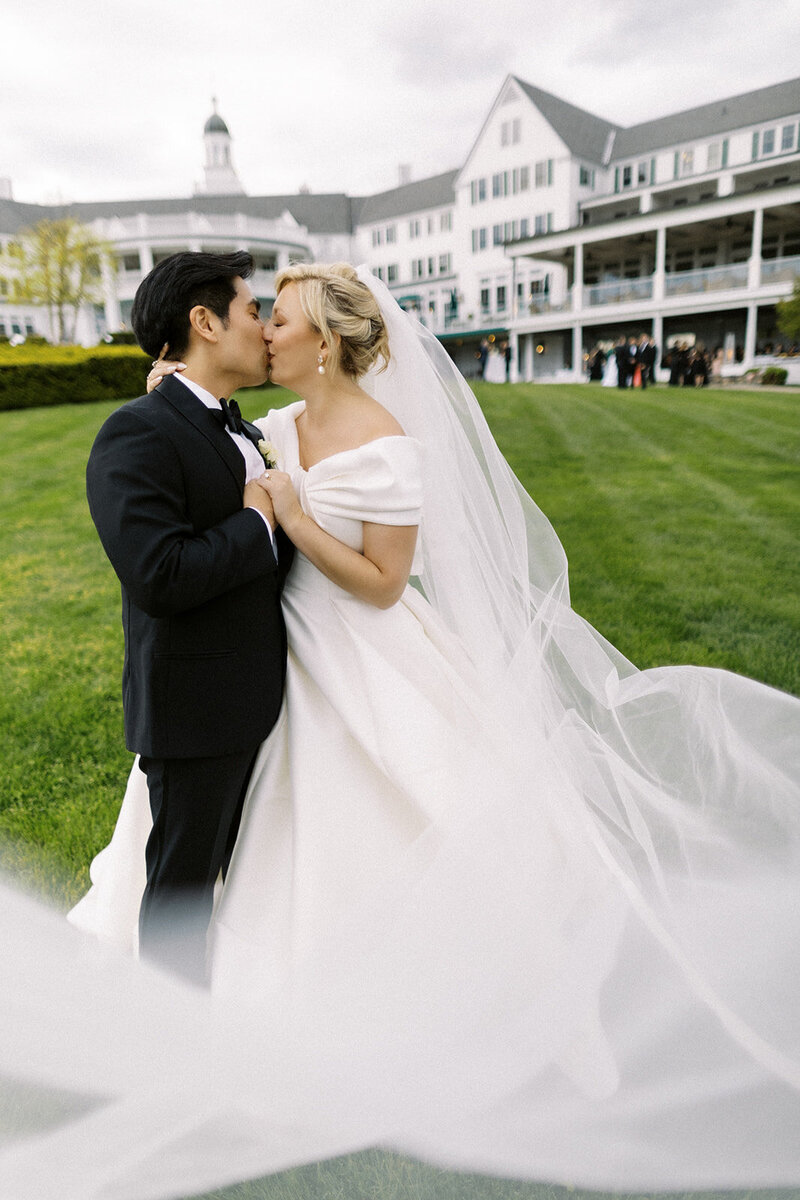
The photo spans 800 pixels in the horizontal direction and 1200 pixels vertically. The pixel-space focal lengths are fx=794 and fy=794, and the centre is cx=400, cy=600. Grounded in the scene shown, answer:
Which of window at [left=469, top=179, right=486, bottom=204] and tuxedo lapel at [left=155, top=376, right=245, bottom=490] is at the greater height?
window at [left=469, top=179, right=486, bottom=204]

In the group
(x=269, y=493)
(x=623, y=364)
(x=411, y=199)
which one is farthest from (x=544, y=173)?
(x=269, y=493)

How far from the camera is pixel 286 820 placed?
2762 millimetres

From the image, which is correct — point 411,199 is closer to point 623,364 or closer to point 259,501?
point 623,364

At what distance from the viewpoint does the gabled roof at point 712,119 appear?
131 feet

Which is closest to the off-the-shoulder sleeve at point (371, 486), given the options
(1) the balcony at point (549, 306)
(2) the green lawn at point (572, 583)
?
(2) the green lawn at point (572, 583)

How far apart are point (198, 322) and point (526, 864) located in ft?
6.55

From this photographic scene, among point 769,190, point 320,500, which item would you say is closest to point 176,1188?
point 320,500

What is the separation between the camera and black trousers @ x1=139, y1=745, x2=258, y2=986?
7.98ft

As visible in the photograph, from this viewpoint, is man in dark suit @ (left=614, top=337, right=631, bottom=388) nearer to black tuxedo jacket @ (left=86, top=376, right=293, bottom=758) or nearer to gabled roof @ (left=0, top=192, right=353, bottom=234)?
black tuxedo jacket @ (left=86, top=376, right=293, bottom=758)

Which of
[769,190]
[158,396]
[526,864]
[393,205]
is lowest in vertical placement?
[526,864]

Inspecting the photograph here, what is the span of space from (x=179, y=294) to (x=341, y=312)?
62 centimetres

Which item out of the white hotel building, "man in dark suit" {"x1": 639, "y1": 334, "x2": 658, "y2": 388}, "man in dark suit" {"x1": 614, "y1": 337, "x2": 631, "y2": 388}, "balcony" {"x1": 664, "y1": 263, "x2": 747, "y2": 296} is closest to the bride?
"man in dark suit" {"x1": 639, "y1": 334, "x2": 658, "y2": 388}

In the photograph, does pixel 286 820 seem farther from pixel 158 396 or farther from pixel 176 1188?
pixel 158 396

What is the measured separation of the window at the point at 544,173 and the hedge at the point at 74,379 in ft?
98.6
